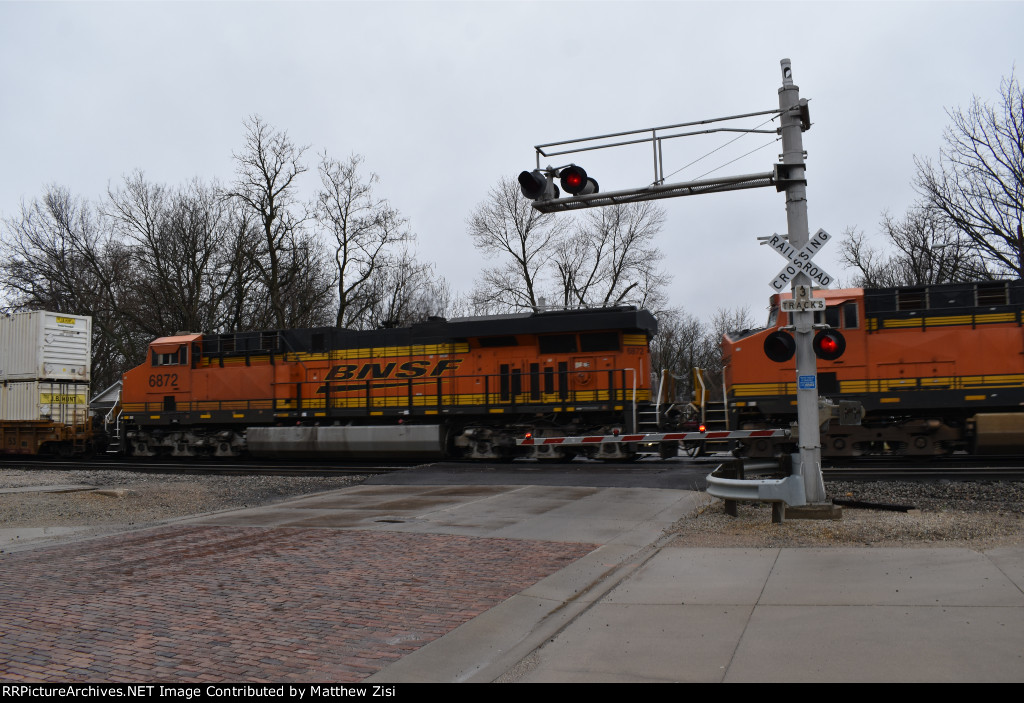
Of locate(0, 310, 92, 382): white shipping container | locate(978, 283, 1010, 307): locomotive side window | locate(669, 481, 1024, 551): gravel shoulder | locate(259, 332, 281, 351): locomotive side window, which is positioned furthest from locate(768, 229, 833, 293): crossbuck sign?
locate(0, 310, 92, 382): white shipping container

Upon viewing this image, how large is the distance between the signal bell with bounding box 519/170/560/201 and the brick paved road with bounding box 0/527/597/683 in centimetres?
530

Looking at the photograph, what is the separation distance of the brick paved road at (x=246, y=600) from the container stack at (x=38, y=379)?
1967cm

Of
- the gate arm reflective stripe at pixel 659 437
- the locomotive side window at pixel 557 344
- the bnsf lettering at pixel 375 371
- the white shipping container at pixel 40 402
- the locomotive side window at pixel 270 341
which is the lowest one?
the gate arm reflective stripe at pixel 659 437

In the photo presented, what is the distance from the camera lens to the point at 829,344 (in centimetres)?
948

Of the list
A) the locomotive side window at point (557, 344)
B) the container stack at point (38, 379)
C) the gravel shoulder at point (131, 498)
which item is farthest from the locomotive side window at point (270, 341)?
the locomotive side window at point (557, 344)

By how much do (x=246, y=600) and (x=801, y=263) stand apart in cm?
747

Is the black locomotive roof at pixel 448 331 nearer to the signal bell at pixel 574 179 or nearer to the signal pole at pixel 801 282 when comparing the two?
the signal bell at pixel 574 179

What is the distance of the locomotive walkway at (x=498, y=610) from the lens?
4.50m

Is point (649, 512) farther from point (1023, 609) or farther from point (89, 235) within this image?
point (89, 235)

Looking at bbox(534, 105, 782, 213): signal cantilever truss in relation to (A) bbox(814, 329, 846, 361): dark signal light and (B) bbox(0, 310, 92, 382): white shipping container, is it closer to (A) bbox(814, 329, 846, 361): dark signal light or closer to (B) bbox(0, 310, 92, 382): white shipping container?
(A) bbox(814, 329, 846, 361): dark signal light

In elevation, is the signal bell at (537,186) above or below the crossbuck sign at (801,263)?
above

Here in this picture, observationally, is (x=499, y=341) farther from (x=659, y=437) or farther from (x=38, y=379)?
(x=38, y=379)

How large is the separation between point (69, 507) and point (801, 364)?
11.5 metres

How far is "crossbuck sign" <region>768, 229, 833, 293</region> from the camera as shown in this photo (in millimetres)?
9531
